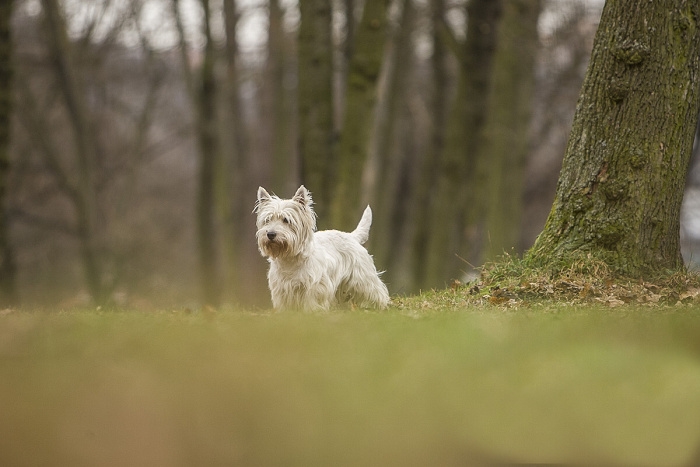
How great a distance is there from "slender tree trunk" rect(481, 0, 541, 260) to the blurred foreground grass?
13099 millimetres

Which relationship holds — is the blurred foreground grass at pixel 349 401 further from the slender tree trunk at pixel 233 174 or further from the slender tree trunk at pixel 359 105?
the slender tree trunk at pixel 233 174

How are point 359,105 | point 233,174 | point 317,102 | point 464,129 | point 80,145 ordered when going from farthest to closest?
point 233,174
point 80,145
point 464,129
point 317,102
point 359,105

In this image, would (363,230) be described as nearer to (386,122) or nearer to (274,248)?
(274,248)

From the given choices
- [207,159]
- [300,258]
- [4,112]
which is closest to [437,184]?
[207,159]

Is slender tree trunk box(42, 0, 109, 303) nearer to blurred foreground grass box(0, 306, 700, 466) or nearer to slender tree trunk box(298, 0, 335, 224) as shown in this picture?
slender tree trunk box(298, 0, 335, 224)

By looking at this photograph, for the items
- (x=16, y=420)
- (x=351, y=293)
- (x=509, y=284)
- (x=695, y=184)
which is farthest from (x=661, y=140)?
(x=695, y=184)

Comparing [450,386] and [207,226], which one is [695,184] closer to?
[207,226]

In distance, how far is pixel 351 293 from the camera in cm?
987

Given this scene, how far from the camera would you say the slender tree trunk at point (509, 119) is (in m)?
18.8

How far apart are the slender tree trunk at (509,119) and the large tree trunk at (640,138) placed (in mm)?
9143

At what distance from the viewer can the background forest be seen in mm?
15094

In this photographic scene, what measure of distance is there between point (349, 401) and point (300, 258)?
437 centimetres

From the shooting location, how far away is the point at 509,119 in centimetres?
1925

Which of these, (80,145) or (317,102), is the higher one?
(317,102)
